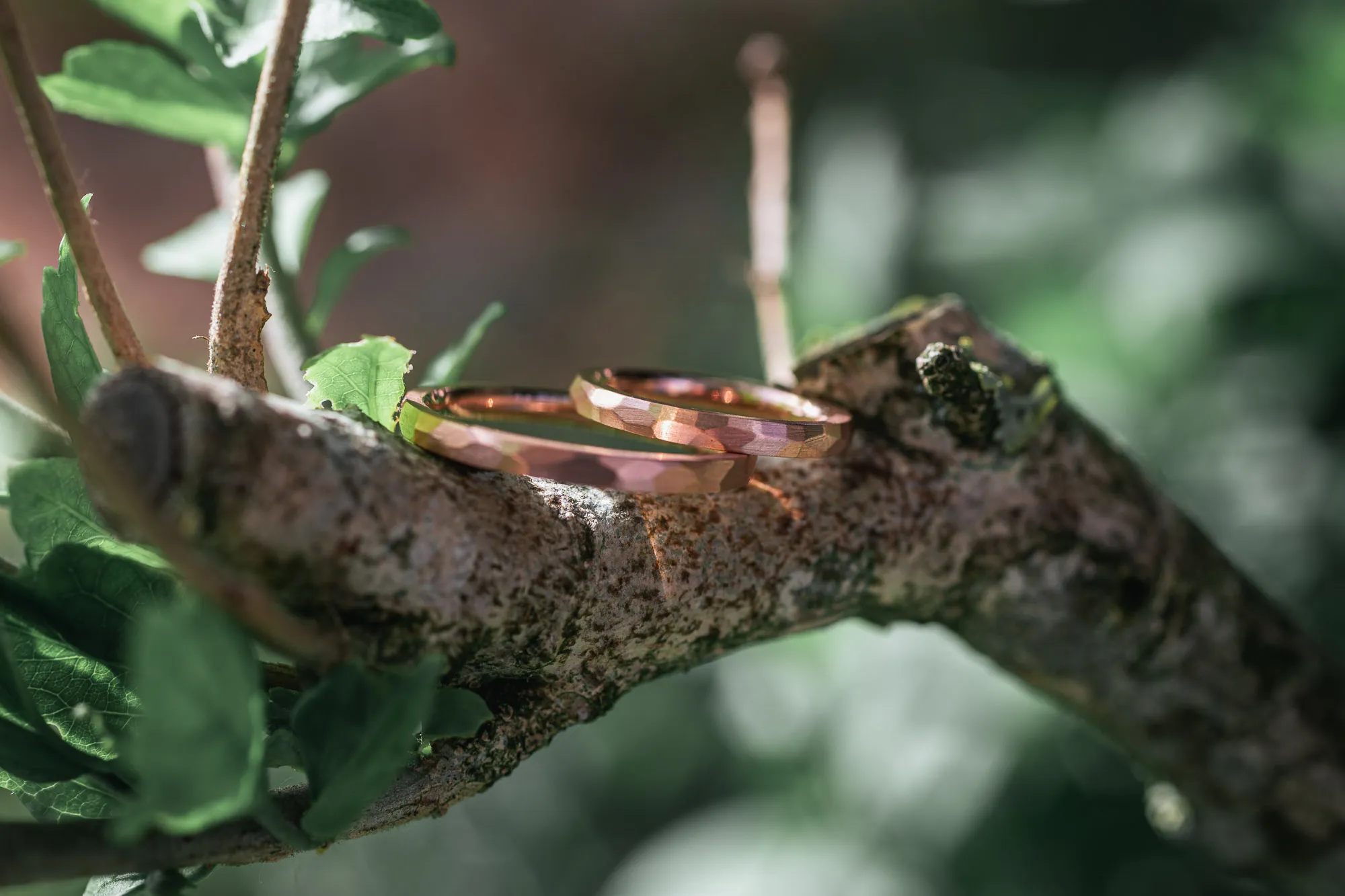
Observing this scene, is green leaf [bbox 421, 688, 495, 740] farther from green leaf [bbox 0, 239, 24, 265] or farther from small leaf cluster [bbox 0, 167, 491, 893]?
Result: green leaf [bbox 0, 239, 24, 265]

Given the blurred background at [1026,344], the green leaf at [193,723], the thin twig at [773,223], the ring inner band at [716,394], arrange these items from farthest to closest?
1. the blurred background at [1026,344]
2. the thin twig at [773,223]
3. the ring inner band at [716,394]
4. the green leaf at [193,723]

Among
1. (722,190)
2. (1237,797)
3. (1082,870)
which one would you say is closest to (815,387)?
(1237,797)

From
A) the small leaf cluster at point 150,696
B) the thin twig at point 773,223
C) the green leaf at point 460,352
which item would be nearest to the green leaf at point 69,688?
the small leaf cluster at point 150,696

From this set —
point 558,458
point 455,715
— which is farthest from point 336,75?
point 455,715

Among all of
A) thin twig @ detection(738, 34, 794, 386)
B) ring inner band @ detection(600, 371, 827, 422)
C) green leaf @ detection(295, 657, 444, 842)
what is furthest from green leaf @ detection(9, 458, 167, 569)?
thin twig @ detection(738, 34, 794, 386)

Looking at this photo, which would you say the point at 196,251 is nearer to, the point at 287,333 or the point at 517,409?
the point at 287,333

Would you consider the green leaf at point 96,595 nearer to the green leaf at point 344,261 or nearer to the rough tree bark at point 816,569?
the rough tree bark at point 816,569
